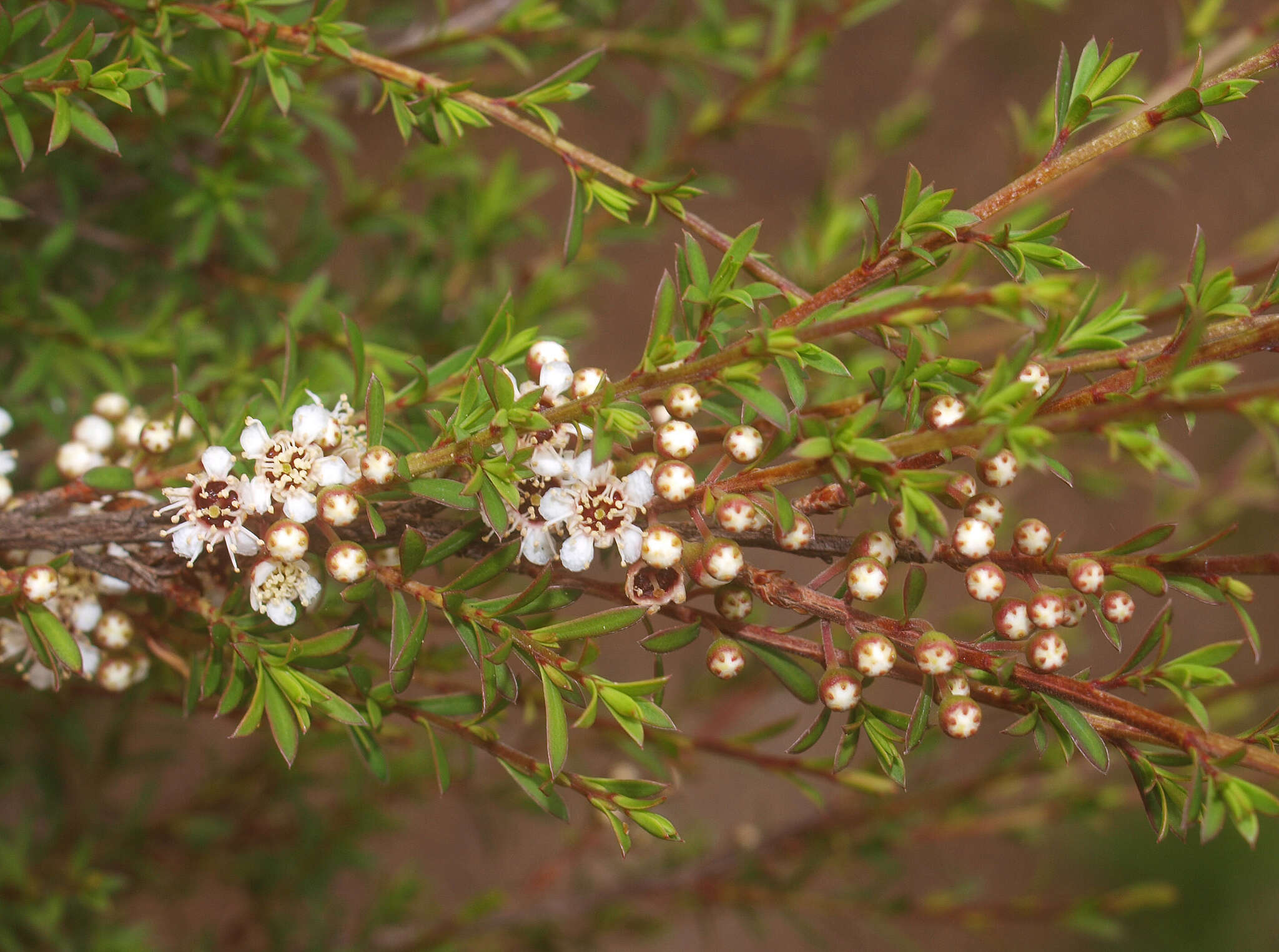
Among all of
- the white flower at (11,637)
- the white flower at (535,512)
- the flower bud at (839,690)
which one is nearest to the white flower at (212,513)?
the white flower at (535,512)

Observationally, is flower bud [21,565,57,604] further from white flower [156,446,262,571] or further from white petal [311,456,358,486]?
white petal [311,456,358,486]

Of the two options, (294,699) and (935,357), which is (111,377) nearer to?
(294,699)

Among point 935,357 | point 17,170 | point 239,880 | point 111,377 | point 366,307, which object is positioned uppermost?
point 935,357

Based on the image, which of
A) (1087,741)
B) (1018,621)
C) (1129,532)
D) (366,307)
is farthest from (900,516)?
(1129,532)

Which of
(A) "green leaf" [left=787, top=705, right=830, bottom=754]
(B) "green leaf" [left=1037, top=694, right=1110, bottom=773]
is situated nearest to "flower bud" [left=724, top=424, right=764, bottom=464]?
(A) "green leaf" [left=787, top=705, right=830, bottom=754]

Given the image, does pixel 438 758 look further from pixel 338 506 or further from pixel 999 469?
pixel 999 469

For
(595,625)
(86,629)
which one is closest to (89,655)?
(86,629)
